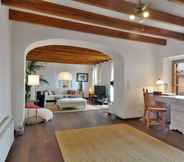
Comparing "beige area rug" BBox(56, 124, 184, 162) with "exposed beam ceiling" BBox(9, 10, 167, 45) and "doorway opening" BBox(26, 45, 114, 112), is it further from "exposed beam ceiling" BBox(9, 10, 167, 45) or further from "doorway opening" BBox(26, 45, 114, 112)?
"doorway opening" BBox(26, 45, 114, 112)

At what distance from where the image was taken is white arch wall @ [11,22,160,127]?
12.8 feet

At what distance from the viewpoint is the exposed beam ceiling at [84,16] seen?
3004 millimetres

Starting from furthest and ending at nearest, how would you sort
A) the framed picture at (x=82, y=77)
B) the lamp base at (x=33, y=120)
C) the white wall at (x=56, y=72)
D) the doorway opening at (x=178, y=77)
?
the framed picture at (x=82, y=77) < the white wall at (x=56, y=72) < the doorway opening at (x=178, y=77) < the lamp base at (x=33, y=120)

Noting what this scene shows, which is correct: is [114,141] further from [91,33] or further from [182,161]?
[91,33]

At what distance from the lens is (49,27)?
416cm

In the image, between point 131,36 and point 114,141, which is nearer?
point 114,141

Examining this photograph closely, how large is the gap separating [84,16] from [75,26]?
0.83m

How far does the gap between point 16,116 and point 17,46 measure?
68.5 inches

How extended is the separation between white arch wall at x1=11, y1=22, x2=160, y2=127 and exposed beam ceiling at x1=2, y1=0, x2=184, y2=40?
97cm

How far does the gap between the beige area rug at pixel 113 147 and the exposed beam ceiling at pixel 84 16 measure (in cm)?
266

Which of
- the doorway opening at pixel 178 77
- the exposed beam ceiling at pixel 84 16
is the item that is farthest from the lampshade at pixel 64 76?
the exposed beam ceiling at pixel 84 16

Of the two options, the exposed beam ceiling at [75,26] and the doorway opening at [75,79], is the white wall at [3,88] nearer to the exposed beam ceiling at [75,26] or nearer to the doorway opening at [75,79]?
the exposed beam ceiling at [75,26]

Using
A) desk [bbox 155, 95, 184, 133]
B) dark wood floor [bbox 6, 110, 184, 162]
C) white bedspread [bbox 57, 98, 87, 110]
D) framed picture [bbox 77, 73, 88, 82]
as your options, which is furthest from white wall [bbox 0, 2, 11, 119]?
framed picture [bbox 77, 73, 88, 82]

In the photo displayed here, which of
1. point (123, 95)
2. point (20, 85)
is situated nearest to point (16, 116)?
point (20, 85)
